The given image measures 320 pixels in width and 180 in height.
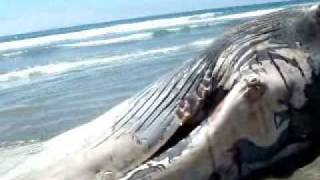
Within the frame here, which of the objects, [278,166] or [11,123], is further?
[11,123]

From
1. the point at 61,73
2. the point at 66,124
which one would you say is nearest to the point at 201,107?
the point at 66,124

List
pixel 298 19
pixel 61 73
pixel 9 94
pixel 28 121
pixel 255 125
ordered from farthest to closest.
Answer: pixel 61 73 → pixel 9 94 → pixel 28 121 → pixel 298 19 → pixel 255 125

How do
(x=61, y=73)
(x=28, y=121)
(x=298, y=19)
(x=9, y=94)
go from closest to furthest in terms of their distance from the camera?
(x=298, y=19) → (x=28, y=121) → (x=9, y=94) → (x=61, y=73)

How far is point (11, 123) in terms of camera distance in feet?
31.1

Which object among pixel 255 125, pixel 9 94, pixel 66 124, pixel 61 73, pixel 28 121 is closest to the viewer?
pixel 255 125

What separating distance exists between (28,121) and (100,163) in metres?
7.10

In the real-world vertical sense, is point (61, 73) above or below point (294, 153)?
below

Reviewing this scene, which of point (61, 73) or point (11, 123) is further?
point (61, 73)

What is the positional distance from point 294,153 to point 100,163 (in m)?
0.74

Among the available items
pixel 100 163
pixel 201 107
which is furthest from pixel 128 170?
pixel 201 107

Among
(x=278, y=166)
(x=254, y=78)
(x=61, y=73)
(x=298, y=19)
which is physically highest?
(x=298, y=19)

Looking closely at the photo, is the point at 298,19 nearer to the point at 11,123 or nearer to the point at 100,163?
the point at 100,163

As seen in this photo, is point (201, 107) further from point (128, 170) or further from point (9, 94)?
point (9, 94)

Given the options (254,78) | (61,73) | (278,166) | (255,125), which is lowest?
(61,73)
